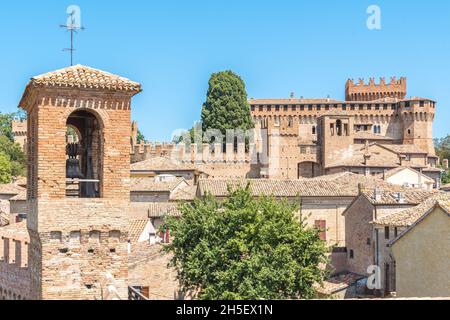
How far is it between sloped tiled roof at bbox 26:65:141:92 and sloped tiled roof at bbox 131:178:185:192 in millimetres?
29184

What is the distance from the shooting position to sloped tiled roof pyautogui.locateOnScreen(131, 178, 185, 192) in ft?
150

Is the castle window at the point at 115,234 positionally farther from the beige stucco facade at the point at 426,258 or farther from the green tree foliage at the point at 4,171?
the green tree foliage at the point at 4,171

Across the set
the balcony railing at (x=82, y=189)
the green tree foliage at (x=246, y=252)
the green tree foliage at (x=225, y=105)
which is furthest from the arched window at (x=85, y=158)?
the green tree foliage at (x=225, y=105)

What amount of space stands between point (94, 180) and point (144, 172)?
37.7 meters

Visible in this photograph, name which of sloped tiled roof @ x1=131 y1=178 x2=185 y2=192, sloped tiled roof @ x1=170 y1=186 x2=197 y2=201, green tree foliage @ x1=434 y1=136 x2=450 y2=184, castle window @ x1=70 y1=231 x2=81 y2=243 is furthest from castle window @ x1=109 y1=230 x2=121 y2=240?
green tree foliage @ x1=434 y1=136 x2=450 y2=184

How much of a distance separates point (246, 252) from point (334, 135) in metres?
45.9

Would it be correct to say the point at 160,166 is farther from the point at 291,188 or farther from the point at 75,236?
the point at 75,236

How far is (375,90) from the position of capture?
311 feet

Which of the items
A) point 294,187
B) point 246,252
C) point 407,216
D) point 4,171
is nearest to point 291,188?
point 294,187

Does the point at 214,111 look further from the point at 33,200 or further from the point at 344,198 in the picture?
the point at 33,200

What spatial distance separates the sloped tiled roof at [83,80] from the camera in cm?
1595

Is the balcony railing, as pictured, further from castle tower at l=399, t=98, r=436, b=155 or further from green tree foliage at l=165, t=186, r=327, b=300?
castle tower at l=399, t=98, r=436, b=155

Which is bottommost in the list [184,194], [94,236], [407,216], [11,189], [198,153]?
[407,216]
